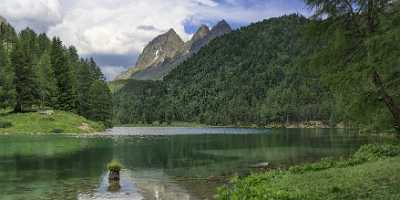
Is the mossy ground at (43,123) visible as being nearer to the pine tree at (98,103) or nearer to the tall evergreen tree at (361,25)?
the pine tree at (98,103)

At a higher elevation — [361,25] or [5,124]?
[361,25]

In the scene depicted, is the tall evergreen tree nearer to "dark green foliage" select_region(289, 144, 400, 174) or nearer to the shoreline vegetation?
the shoreline vegetation

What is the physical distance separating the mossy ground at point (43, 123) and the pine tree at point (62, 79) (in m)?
8.65

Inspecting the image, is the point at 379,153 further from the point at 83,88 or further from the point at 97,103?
the point at 83,88

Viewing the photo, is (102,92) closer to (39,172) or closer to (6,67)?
(6,67)

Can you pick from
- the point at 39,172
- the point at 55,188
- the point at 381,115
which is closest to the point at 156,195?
the point at 55,188

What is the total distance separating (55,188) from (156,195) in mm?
7917

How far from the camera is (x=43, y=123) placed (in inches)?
4449

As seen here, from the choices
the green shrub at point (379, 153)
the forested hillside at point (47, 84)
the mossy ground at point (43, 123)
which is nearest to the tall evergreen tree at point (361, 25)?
the green shrub at point (379, 153)

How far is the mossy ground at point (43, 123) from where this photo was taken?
10775cm

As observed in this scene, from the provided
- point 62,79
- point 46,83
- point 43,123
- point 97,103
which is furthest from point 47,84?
point 97,103

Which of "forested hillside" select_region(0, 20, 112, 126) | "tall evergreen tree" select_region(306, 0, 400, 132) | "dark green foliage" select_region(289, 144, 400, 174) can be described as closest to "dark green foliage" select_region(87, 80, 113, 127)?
"forested hillside" select_region(0, 20, 112, 126)

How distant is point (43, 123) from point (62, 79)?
2773cm

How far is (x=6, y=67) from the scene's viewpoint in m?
118
